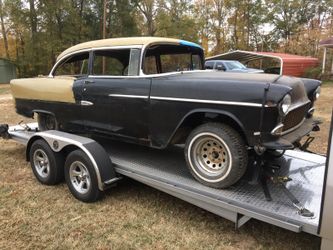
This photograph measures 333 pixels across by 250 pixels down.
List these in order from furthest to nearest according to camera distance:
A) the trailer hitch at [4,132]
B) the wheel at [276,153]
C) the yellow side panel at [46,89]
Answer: the trailer hitch at [4,132], the yellow side panel at [46,89], the wheel at [276,153]

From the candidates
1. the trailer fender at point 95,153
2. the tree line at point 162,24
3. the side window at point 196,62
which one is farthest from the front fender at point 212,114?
the tree line at point 162,24

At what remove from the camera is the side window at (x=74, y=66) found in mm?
5016

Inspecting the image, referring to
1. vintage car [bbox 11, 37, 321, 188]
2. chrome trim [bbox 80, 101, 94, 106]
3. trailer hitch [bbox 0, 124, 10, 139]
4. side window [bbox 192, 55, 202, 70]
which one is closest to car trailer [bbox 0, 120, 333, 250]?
vintage car [bbox 11, 37, 321, 188]

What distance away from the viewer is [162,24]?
115 ft

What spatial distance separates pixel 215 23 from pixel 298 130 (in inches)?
1616

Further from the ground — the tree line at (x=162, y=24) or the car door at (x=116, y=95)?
the tree line at (x=162, y=24)

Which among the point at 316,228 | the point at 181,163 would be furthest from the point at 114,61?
the point at 316,228

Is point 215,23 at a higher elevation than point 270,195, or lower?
higher

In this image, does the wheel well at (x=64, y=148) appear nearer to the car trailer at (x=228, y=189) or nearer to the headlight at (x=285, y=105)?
the car trailer at (x=228, y=189)

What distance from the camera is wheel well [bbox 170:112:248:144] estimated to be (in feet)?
11.2

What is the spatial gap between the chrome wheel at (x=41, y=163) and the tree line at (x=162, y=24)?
77.2ft

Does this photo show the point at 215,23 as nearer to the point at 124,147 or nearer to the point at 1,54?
the point at 1,54

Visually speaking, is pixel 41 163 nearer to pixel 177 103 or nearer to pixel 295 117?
pixel 177 103

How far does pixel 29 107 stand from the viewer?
5672 mm
